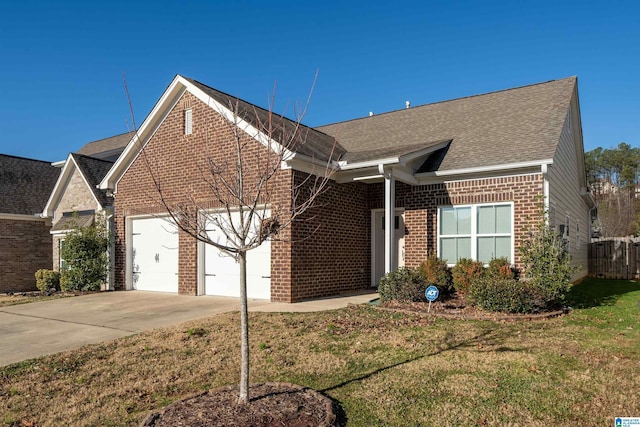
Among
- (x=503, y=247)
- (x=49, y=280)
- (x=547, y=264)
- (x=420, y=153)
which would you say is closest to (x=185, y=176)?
(x=420, y=153)

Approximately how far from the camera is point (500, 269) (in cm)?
1034

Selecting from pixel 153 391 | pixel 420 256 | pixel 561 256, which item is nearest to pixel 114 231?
pixel 420 256

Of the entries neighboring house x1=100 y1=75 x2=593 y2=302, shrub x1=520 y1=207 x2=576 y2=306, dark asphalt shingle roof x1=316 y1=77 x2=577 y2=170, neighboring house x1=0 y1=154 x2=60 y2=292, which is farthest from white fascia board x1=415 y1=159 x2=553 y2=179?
neighboring house x1=0 y1=154 x2=60 y2=292

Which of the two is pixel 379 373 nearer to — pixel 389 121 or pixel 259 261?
pixel 259 261

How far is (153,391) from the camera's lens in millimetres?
5352

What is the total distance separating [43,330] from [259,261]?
4947 millimetres

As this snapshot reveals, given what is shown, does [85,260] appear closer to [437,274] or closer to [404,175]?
[404,175]

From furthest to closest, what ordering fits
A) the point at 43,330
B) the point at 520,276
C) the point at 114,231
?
1. the point at 114,231
2. the point at 520,276
3. the point at 43,330

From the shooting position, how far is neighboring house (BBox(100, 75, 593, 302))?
11.1 m

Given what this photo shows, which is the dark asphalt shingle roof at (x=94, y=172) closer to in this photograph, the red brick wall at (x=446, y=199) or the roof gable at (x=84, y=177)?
the roof gable at (x=84, y=177)

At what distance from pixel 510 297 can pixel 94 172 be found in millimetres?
16002

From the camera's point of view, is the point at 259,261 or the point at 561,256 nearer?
the point at 561,256

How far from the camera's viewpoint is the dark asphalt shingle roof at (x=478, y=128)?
1159cm

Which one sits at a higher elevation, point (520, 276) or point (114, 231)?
point (114, 231)
